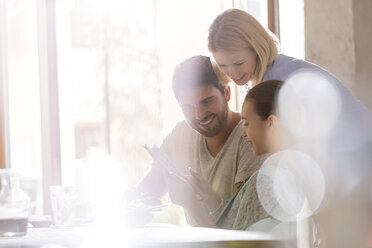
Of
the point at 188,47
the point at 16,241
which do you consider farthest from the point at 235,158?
the point at 188,47

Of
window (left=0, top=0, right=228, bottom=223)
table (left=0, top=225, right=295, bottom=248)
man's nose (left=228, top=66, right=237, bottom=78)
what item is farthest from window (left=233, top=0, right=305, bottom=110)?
table (left=0, top=225, right=295, bottom=248)

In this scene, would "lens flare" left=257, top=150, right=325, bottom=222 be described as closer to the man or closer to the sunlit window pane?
the man

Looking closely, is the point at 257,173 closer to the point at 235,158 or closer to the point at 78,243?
the point at 235,158

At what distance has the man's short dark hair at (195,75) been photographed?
2.27 metres

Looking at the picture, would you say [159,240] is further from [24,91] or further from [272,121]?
[24,91]

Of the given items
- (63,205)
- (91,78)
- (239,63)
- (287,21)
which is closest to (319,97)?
(239,63)

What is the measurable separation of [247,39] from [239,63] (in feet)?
0.29

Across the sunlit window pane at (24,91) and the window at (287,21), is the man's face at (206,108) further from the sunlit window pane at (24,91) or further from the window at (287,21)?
the sunlit window pane at (24,91)

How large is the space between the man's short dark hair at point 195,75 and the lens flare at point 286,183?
1.50ft

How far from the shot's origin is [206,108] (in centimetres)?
227

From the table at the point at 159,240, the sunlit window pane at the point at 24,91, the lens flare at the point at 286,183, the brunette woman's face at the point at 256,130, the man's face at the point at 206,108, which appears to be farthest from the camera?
the sunlit window pane at the point at 24,91

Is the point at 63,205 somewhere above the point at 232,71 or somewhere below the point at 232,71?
below

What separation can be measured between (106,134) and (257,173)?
6679mm

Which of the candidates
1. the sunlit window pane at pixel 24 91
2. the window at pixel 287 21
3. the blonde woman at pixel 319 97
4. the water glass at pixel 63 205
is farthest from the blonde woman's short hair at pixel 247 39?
the sunlit window pane at pixel 24 91
